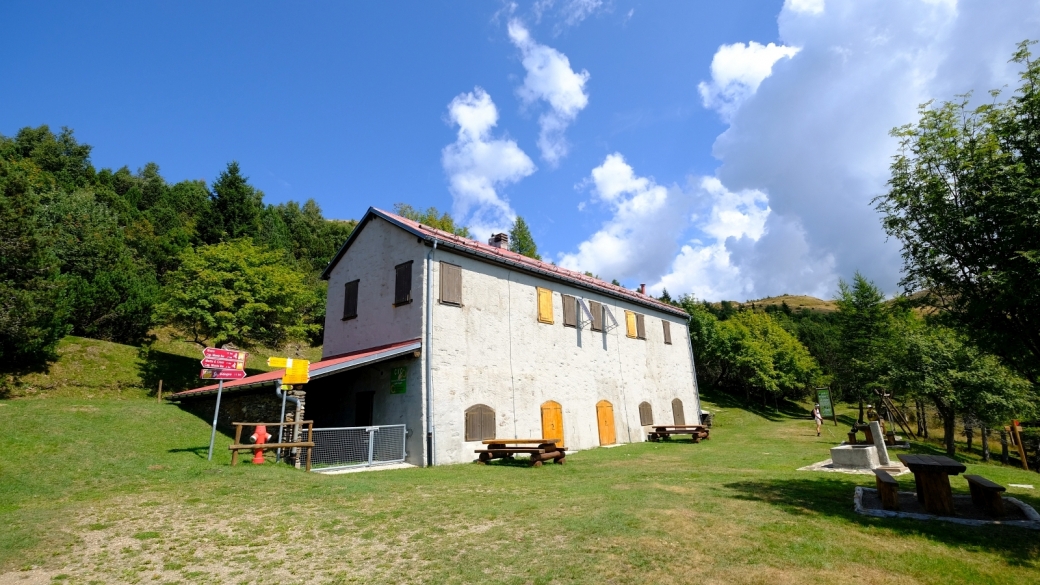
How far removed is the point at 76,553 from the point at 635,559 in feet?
20.1

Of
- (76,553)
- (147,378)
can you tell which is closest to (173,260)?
(147,378)

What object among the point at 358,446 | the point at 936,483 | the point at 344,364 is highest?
the point at 344,364

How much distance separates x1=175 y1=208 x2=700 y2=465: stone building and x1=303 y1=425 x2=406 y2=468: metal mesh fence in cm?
40

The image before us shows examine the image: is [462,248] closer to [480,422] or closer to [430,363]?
[430,363]

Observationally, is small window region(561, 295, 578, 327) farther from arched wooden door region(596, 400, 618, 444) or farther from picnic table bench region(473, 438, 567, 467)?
picnic table bench region(473, 438, 567, 467)

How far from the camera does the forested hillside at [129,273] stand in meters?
18.9

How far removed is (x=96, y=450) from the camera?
36.6 ft

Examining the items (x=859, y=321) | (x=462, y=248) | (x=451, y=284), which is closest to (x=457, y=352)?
(x=451, y=284)

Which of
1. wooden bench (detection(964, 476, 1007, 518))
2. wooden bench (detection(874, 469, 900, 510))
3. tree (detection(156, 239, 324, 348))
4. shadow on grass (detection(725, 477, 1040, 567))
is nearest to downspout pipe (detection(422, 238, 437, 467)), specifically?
shadow on grass (detection(725, 477, 1040, 567))

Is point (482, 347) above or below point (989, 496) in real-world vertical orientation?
above

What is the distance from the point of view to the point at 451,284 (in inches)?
629

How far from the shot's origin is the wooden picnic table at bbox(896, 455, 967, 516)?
6.57 metres

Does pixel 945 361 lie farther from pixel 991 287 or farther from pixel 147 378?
pixel 147 378

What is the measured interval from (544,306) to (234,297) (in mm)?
16094
